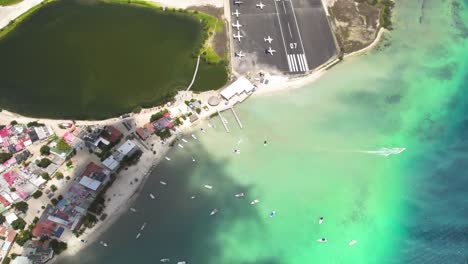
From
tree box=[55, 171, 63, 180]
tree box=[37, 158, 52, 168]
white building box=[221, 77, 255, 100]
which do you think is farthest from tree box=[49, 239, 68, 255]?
white building box=[221, 77, 255, 100]

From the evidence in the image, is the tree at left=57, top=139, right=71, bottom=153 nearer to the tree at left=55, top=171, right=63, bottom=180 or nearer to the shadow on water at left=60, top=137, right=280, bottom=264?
the tree at left=55, top=171, right=63, bottom=180

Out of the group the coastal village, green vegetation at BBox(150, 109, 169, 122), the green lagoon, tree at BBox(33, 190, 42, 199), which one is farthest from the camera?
the green lagoon

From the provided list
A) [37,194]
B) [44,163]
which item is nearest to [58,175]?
[44,163]

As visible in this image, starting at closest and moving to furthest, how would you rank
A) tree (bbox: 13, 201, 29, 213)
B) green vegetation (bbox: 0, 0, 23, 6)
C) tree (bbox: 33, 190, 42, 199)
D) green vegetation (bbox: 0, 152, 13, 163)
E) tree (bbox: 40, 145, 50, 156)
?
tree (bbox: 13, 201, 29, 213), tree (bbox: 33, 190, 42, 199), green vegetation (bbox: 0, 152, 13, 163), tree (bbox: 40, 145, 50, 156), green vegetation (bbox: 0, 0, 23, 6)

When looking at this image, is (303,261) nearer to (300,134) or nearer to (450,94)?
(300,134)

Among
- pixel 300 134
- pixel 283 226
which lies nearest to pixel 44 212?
pixel 283 226

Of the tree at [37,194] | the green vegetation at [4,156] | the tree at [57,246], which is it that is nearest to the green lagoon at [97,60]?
the green vegetation at [4,156]
